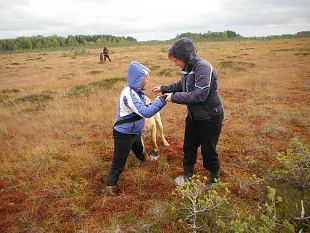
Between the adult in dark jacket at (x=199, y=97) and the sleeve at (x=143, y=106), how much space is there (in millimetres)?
135

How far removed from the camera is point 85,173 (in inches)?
197

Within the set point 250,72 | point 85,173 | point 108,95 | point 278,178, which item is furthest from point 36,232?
point 250,72

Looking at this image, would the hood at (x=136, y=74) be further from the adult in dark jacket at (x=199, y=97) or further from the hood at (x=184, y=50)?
the hood at (x=184, y=50)

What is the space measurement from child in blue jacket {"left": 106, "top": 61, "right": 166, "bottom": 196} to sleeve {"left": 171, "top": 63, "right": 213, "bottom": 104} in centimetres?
24

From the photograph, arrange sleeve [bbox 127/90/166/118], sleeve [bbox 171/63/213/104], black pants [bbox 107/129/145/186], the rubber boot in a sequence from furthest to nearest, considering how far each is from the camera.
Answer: the rubber boot → black pants [bbox 107/129/145/186] → sleeve [bbox 127/90/166/118] → sleeve [bbox 171/63/213/104]

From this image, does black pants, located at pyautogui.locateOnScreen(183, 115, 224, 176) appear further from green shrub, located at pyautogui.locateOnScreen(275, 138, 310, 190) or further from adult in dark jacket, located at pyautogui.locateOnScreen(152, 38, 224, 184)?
green shrub, located at pyautogui.locateOnScreen(275, 138, 310, 190)

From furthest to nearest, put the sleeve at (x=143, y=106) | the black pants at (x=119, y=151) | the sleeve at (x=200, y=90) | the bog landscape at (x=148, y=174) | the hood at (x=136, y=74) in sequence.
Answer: the black pants at (x=119, y=151) → the hood at (x=136, y=74) → the sleeve at (x=143, y=106) → the sleeve at (x=200, y=90) → the bog landscape at (x=148, y=174)

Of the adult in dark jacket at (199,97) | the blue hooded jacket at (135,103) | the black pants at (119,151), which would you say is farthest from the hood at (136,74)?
the black pants at (119,151)

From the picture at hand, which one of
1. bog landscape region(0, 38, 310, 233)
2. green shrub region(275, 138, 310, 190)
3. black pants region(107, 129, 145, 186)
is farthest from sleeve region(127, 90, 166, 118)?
green shrub region(275, 138, 310, 190)

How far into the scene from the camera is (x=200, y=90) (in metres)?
3.59

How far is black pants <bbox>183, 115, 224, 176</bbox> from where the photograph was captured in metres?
3.93

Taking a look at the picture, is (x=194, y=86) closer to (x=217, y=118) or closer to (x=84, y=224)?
(x=217, y=118)

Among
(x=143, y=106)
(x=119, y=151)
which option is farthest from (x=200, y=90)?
(x=119, y=151)

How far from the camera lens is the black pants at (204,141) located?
393 cm
